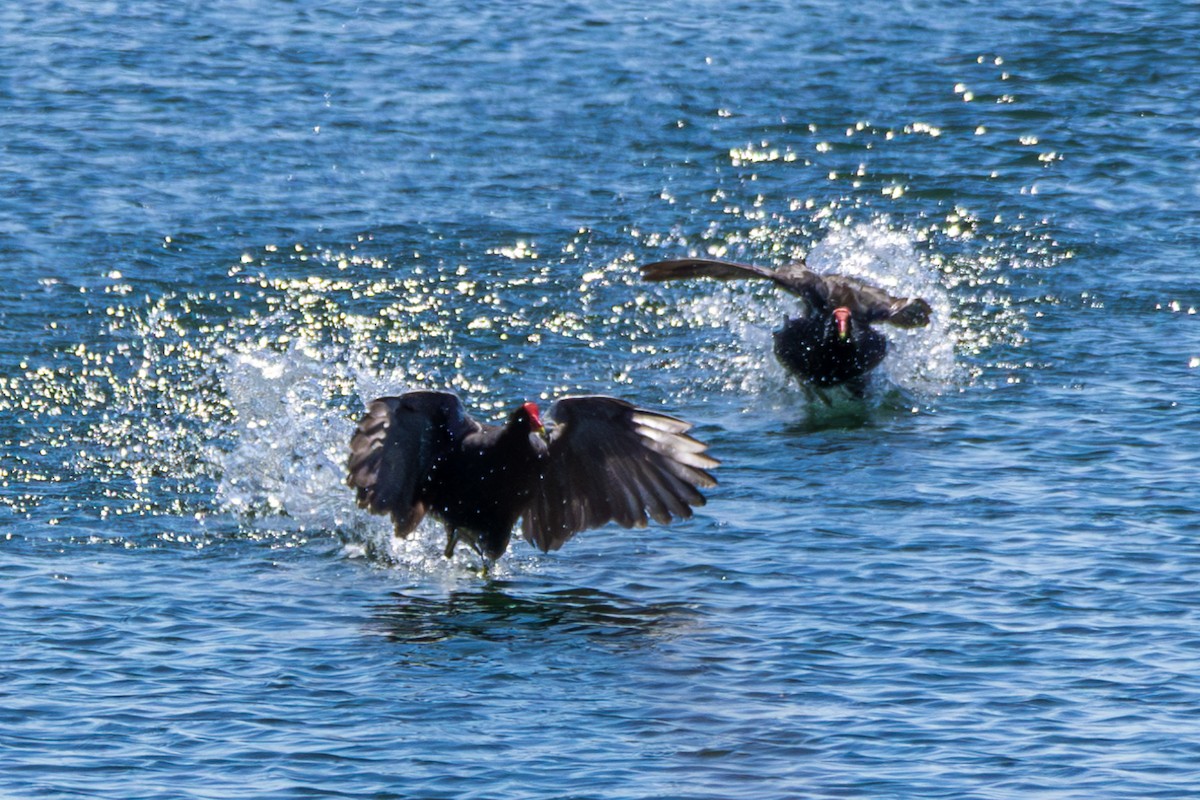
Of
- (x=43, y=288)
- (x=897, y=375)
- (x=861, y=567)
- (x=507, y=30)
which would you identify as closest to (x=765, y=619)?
(x=861, y=567)

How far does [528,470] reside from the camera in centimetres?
996

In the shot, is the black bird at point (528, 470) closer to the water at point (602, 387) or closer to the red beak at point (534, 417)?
the red beak at point (534, 417)

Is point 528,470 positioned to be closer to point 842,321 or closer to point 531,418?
point 531,418

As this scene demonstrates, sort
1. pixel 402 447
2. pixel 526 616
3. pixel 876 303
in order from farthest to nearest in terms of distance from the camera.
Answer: pixel 876 303
pixel 402 447
pixel 526 616

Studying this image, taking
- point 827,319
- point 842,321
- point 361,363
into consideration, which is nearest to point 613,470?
point 842,321

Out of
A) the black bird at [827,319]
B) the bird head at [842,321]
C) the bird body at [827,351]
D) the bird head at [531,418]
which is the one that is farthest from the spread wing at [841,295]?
the bird head at [531,418]

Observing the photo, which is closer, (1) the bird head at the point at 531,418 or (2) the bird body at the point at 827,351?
(1) the bird head at the point at 531,418

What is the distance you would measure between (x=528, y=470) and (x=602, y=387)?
2816 mm

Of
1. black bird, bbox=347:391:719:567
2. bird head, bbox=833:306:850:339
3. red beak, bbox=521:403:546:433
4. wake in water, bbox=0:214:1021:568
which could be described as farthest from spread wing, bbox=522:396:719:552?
bird head, bbox=833:306:850:339

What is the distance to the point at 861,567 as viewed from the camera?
9.87m

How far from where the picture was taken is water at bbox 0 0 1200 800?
806 cm

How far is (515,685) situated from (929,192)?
8.75 metres

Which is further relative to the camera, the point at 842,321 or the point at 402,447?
the point at 842,321

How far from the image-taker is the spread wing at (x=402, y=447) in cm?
952
